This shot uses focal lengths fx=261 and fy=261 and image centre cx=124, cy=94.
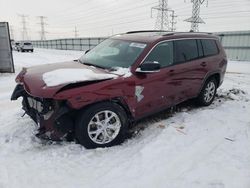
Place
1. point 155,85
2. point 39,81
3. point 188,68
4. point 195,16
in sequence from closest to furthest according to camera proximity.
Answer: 1. point 39,81
2. point 155,85
3. point 188,68
4. point 195,16

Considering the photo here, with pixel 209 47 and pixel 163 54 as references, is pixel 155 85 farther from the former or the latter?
pixel 209 47

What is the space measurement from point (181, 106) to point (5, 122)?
389cm

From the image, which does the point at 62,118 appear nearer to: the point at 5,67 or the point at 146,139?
the point at 146,139

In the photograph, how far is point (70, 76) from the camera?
3980 millimetres

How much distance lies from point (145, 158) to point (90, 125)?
95 cm

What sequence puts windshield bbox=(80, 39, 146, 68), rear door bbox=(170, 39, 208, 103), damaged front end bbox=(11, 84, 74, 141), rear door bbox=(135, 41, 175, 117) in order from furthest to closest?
rear door bbox=(170, 39, 208, 103), windshield bbox=(80, 39, 146, 68), rear door bbox=(135, 41, 175, 117), damaged front end bbox=(11, 84, 74, 141)

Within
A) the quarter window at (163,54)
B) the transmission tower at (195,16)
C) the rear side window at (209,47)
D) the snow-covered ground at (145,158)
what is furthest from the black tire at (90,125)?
the transmission tower at (195,16)

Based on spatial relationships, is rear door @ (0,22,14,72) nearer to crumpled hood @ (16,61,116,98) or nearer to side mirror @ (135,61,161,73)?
crumpled hood @ (16,61,116,98)

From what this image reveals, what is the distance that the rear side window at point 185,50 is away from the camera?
17.0ft

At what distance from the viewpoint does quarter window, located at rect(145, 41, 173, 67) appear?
184 inches

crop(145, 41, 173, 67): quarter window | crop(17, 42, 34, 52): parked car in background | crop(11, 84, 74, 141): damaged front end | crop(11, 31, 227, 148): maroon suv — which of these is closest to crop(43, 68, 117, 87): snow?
crop(11, 31, 227, 148): maroon suv

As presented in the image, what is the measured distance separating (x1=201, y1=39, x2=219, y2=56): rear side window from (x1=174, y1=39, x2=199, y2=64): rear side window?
375 mm

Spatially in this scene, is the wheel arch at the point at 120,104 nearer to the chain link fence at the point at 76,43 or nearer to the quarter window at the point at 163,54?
the quarter window at the point at 163,54

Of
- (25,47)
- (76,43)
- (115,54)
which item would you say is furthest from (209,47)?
(76,43)
